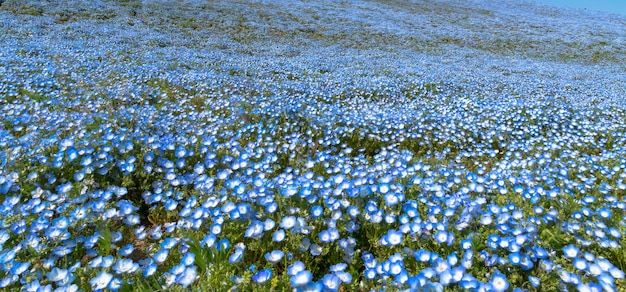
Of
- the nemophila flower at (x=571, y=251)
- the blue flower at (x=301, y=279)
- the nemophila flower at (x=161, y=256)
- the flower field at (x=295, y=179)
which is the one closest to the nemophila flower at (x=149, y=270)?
the flower field at (x=295, y=179)

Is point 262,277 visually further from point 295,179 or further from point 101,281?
point 295,179

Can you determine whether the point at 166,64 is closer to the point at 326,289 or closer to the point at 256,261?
the point at 256,261

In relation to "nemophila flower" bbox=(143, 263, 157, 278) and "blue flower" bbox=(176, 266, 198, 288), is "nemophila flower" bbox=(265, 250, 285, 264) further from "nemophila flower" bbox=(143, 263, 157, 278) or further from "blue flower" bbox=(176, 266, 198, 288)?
"nemophila flower" bbox=(143, 263, 157, 278)

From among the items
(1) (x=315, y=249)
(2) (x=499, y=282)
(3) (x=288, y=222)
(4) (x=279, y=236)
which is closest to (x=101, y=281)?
(4) (x=279, y=236)

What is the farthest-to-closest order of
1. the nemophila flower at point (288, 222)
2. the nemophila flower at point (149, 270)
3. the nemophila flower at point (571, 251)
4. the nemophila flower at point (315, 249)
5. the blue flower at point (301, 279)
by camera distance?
the nemophila flower at point (288, 222) → the nemophila flower at point (315, 249) → the nemophila flower at point (571, 251) → the nemophila flower at point (149, 270) → the blue flower at point (301, 279)

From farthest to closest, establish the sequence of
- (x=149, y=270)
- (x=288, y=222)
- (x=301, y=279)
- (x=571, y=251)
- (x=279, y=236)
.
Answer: (x=288, y=222), (x=279, y=236), (x=571, y=251), (x=149, y=270), (x=301, y=279)

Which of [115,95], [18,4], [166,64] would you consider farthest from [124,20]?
[115,95]

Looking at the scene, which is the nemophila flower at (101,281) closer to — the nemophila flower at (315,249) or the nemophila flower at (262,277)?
the nemophila flower at (262,277)

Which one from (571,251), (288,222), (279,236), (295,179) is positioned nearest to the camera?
(571,251)
